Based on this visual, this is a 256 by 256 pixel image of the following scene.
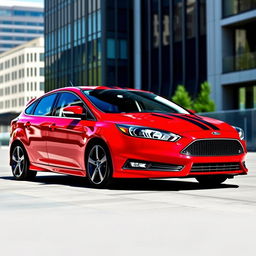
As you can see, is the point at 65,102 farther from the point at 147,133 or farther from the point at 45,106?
the point at 147,133

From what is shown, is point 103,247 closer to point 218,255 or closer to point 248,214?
point 218,255

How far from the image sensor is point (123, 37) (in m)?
54.1

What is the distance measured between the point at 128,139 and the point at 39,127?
7.67ft

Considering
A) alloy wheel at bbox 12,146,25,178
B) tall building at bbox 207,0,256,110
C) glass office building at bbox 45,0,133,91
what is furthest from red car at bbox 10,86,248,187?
glass office building at bbox 45,0,133,91

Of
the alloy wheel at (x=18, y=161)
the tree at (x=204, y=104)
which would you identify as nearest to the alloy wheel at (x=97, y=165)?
the alloy wheel at (x=18, y=161)

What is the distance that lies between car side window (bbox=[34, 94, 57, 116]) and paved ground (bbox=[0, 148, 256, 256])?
144 cm

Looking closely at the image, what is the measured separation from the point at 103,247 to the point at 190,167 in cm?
451

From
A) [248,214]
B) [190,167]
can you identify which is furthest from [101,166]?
[248,214]

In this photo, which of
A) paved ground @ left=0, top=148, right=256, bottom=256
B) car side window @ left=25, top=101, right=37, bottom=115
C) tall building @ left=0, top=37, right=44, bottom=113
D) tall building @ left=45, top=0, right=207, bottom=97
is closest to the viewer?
paved ground @ left=0, top=148, right=256, bottom=256

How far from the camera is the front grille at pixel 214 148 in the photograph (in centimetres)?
969

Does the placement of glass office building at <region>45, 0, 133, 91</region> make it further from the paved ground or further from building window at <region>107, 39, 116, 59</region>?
the paved ground

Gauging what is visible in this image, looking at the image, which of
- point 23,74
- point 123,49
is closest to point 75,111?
point 123,49

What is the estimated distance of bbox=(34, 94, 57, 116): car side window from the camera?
1171 centimetres

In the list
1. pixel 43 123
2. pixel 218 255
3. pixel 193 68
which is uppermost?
pixel 193 68
